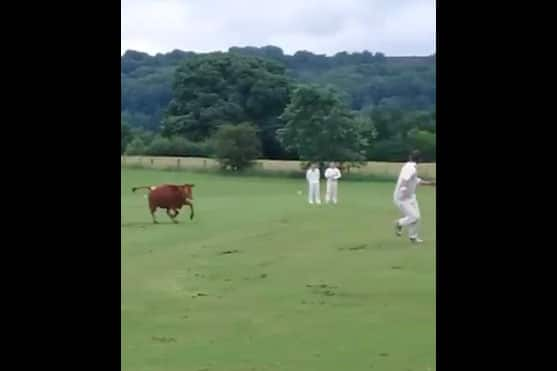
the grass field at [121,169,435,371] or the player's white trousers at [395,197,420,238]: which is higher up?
the player's white trousers at [395,197,420,238]

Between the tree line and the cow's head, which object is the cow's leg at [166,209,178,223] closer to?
the cow's head

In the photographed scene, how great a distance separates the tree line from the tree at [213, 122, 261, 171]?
2 cm

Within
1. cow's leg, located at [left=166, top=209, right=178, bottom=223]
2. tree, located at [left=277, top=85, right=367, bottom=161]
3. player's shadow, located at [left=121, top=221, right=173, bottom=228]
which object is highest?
tree, located at [left=277, top=85, right=367, bottom=161]

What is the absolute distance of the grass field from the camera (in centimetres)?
388

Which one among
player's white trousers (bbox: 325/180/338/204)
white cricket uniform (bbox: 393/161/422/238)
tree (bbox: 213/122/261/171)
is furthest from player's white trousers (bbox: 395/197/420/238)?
player's white trousers (bbox: 325/180/338/204)

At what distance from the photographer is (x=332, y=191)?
11.6 meters

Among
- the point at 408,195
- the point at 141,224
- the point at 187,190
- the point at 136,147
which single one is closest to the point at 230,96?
the point at 187,190

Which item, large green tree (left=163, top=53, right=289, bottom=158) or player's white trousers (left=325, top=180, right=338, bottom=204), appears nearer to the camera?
large green tree (left=163, top=53, right=289, bottom=158)

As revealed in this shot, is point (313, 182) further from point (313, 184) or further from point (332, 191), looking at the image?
point (332, 191)

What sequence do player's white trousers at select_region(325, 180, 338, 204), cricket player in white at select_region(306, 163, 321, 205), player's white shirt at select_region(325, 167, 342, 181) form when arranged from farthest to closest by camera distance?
player's white trousers at select_region(325, 180, 338, 204)
player's white shirt at select_region(325, 167, 342, 181)
cricket player in white at select_region(306, 163, 321, 205)

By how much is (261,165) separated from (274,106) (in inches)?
49.1
